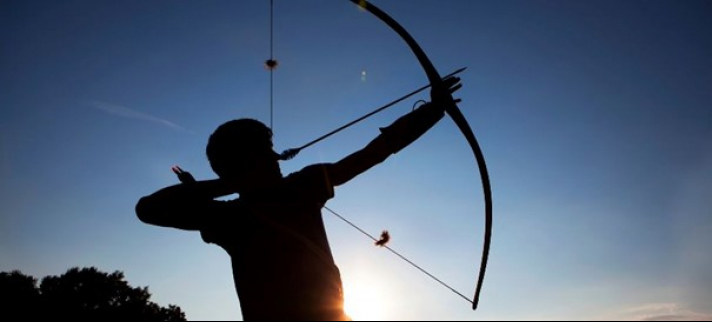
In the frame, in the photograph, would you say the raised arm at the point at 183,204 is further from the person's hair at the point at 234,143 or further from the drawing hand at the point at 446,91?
the drawing hand at the point at 446,91

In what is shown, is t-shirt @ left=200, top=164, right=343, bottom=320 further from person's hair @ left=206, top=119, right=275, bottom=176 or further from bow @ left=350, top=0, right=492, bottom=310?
bow @ left=350, top=0, right=492, bottom=310

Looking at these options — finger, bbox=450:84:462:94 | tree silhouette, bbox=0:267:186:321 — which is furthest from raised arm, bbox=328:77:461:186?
tree silhouette, bbox=0:267:186:321

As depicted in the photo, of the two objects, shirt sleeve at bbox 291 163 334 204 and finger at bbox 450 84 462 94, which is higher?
finger at bbox 450 84 462 94

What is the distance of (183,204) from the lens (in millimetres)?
1445

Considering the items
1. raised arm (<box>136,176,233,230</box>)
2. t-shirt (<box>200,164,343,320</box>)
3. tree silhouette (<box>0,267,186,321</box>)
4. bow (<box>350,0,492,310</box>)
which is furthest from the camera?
tree silhouette (<box>0,267,186,321</box>)

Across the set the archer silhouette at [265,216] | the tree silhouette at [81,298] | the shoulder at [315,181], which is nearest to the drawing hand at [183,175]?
the archer silhouette at [265,216]

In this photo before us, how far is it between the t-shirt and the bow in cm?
144

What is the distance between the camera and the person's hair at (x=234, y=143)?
1496 millimetres

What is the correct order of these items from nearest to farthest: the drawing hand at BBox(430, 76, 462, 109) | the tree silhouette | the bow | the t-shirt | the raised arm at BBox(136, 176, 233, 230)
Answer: the t-shirt → the raised arm at BBox(136, 176, 233, 230) → the drawing hand at BBox(430, 76, 462, 109) → the bow → the tree silhouette

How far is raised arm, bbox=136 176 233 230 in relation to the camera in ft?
4.71

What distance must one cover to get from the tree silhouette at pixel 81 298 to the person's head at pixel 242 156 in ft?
81.0

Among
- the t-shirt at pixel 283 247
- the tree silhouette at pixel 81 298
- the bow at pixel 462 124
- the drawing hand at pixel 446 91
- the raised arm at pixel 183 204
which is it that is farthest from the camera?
the tree silhouette at pixel 81 298

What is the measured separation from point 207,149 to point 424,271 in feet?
7.10

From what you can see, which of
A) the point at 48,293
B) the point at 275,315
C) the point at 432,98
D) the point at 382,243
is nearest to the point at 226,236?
the point at 275,315
